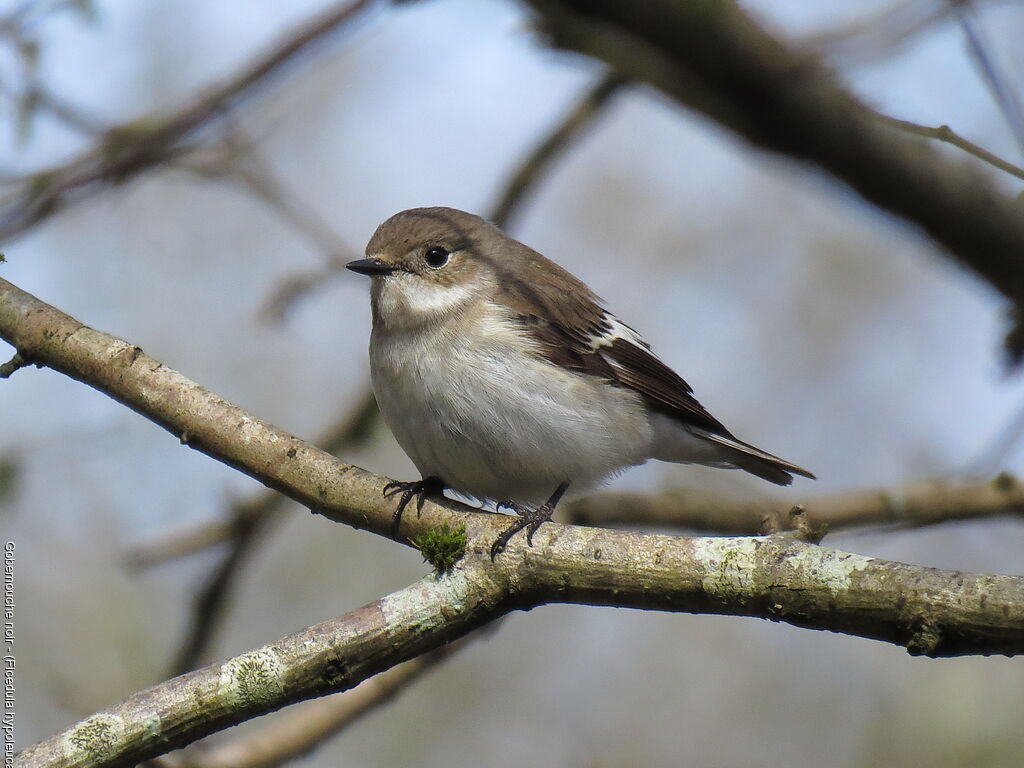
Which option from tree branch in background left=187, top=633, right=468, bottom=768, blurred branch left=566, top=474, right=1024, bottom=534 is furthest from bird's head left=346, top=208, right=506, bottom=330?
tree branch in background left=187, top=633, right=468, bottom=768

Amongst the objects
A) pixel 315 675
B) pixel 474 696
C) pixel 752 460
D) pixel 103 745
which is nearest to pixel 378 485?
pixel 315 675

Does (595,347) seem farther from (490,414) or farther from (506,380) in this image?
(490,414)

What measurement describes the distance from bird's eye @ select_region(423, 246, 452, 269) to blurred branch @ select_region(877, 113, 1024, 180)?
8.80 feet

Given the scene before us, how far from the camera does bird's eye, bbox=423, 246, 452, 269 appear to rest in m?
5.17

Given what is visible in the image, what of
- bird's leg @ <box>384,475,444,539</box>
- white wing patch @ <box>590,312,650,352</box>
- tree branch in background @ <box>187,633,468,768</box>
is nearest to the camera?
bird's leg @ <box>384,475,444,539</box>

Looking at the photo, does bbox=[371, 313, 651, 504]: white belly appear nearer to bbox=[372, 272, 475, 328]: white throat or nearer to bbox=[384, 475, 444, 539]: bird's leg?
bbox=[372, 272, 475, 328]: white throat

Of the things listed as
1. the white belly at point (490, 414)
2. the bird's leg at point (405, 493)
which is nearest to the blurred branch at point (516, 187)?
the white belly at point (490, 414)

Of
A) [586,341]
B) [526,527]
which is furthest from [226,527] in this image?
[526,527]

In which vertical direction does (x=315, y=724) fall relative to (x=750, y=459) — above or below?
below

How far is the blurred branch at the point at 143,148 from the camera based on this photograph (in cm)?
466

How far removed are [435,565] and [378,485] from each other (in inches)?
22.3

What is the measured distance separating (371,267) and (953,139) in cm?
280

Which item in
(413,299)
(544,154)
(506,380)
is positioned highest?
(544,154)

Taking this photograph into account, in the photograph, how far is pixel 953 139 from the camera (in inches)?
123
